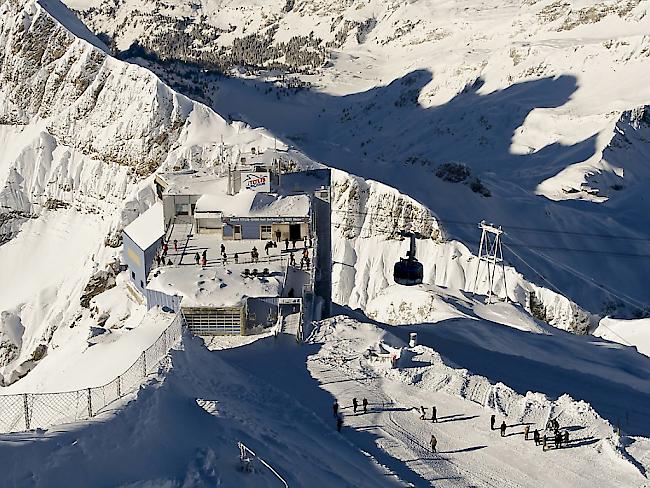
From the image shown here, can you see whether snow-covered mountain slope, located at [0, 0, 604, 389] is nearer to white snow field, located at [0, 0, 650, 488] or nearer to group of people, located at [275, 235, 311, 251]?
white snow field, located at [0, 0, 650, 488]

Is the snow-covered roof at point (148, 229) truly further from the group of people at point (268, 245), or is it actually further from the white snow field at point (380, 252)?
the group of people at point (268, 245)

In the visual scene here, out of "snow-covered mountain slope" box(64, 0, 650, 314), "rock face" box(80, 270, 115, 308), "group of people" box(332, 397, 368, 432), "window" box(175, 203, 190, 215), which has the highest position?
"snow-covered mountain slope" box(64, 0, 650, 314)

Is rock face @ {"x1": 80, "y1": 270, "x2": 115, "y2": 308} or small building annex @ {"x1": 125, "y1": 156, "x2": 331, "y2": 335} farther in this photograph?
rock face @ {"x1": 80, "y1": 270, "x2": 115, "y2": 308}

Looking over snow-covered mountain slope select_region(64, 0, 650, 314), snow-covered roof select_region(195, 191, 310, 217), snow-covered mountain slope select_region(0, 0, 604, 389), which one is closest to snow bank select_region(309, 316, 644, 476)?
snow-covered roof select_region(195, 191, 310, 217)

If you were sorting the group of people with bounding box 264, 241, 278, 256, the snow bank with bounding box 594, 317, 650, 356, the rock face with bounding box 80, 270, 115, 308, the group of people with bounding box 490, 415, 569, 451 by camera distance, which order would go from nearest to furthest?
the group of people with bounding box 490, 415, 569, 451
the group of people with bounding box 264, 241, 278, 256
the snow bank with bounding box 594, 317, 650, 356
the rock face with bounding box 80, 270, 115, 308

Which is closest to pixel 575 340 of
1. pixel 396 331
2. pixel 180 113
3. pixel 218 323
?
pixel 396 331

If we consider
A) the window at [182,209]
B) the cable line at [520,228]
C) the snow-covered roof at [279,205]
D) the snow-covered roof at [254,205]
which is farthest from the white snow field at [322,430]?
the cable line at [520,228]
